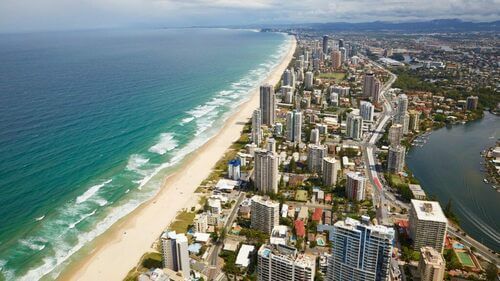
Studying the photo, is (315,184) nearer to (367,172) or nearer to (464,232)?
(367,172)

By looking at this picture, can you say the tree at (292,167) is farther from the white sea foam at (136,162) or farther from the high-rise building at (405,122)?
the high-rise building at (405,122)

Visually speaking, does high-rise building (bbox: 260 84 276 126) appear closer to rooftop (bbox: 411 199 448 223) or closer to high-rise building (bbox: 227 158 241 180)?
high-rise building (bbox: 227 158 241 180)

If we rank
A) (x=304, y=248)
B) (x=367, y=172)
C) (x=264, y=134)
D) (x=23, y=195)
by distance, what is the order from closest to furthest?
(x=304, y=248) → (x=23, y=195) → (x=367, y=172) → (x=264, y=134)

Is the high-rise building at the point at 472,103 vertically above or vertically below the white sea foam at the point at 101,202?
above

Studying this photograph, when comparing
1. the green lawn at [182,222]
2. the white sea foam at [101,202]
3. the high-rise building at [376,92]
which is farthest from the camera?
the high-rise building at [376,92]

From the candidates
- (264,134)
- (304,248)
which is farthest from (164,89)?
(304,248)

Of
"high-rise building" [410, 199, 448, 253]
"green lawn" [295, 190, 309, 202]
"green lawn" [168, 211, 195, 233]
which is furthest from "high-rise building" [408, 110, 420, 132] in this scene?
"green lawn" [168, 211, 195, 233]

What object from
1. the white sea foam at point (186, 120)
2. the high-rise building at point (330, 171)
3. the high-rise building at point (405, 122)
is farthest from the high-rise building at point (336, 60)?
the high-rise building at point (330, 171)
